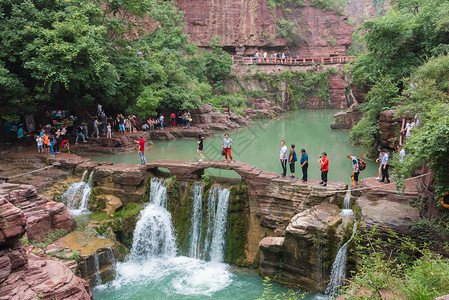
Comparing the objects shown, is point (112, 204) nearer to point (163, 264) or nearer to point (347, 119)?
point (163, 264)

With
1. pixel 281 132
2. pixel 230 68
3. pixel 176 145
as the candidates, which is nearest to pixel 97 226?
pixel 176 145

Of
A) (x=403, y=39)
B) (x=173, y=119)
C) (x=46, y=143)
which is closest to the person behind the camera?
(x=46, y=143)

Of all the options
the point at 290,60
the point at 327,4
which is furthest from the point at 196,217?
the point at 327,4

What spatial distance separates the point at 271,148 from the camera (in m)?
20.9

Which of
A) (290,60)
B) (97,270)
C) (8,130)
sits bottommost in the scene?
(97,270)

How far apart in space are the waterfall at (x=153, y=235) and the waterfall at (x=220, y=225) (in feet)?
5.09

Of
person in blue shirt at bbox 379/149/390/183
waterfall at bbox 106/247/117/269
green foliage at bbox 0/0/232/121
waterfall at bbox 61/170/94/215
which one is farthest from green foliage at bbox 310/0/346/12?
waterfall at bbox 106/247/117/269

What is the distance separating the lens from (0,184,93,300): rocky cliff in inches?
256

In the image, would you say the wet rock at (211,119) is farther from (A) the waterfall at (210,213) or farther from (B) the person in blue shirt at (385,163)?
(B) the person in blue shirt at (385,163)

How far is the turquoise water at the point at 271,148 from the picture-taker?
15961mm

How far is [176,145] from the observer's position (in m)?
21.6

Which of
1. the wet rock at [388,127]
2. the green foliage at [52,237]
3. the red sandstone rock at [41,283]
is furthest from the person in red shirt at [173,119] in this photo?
the red sandstone rock at [41,283]

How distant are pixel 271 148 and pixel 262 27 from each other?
28300mm

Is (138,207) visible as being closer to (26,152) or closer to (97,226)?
(97,226)
